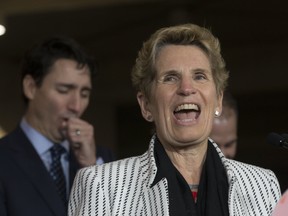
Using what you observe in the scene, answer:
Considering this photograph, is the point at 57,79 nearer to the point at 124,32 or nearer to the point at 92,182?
the point at 92,182

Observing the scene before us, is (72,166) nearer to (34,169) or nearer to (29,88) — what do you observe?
(34,169)

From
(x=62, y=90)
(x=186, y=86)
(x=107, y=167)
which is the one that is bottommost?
(x=107, y=167)

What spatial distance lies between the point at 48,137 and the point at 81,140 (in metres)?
0.15

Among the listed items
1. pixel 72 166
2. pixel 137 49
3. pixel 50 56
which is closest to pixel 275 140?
pixel 72 166

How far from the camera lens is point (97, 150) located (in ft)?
12.7

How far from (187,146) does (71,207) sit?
422 mm

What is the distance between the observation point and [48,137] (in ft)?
11.9

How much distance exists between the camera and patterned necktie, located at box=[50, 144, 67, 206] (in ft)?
11.1

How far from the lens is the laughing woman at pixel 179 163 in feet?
8.33

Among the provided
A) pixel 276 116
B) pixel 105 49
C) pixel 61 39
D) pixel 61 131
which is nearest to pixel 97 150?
pixel 61 131

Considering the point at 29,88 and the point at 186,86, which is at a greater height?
the point at 29,88

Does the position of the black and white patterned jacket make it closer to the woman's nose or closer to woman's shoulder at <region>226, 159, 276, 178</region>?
woman's shoulder at <region>226, 159, 276, 178</region>

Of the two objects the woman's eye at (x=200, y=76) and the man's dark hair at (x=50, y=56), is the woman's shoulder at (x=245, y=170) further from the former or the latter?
the man's dark hair at (x=50, y=56)

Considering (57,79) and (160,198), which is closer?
(160,198)
